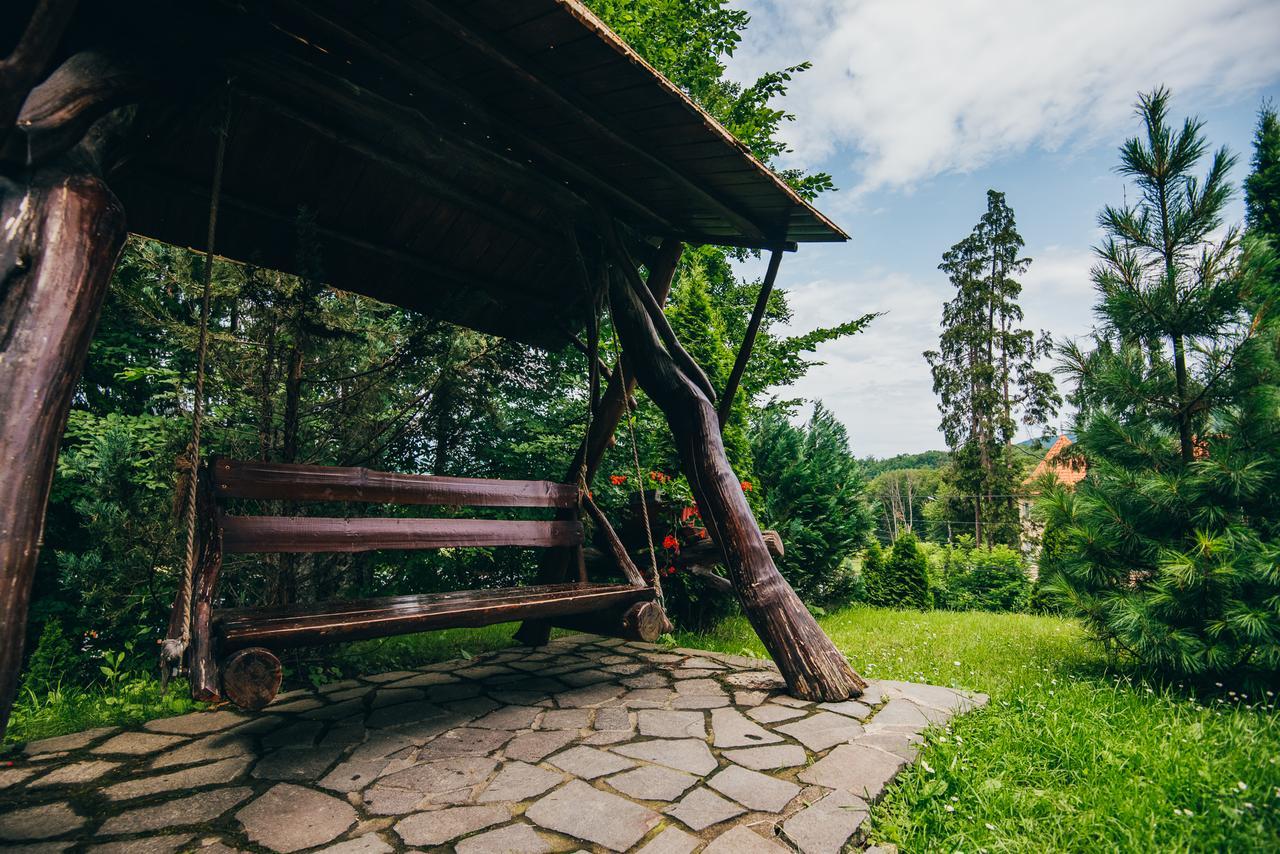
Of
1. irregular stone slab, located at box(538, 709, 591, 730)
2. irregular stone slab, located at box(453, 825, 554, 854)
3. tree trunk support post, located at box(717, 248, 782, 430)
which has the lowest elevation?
irregular stone slab, located at box(538, 709, 591, 730)

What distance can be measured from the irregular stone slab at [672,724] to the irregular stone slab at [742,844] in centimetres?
83

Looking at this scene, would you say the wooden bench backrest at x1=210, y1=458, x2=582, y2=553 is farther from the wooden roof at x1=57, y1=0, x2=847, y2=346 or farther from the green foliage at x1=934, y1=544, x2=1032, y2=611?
the green foliage at x1=934, y1=544, x2=1032, y2=611

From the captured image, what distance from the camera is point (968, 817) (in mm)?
1981

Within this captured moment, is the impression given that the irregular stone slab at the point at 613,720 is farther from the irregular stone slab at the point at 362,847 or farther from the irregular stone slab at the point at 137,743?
the irregular stone slab at the point at 137,743

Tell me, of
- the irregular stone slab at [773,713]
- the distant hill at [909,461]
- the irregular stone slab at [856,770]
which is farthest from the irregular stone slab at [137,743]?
the distant hill at [909,461]

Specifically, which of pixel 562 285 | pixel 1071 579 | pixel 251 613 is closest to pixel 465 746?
pixel 251 613

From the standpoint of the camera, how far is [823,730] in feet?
8.94

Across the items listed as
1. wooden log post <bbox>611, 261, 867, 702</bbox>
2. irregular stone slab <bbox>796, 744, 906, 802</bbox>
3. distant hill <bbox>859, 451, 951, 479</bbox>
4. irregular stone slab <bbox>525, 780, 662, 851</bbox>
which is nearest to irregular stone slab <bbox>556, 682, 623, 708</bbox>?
wooden log post <bbox>611, 261, 867, 702</bbox>

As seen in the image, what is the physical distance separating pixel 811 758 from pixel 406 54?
336cm

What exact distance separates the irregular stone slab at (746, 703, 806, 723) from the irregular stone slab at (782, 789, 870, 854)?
798mm

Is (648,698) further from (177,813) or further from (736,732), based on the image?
(177,813)

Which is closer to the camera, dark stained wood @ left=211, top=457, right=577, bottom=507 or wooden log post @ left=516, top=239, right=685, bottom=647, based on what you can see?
dark stained wood @ left=211, top=457, right=577, bottom=507

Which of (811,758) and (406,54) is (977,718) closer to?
(811,758)

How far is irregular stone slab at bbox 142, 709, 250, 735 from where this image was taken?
285 centimetres
